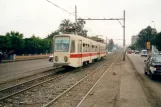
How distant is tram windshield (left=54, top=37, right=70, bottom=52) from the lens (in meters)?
21.4

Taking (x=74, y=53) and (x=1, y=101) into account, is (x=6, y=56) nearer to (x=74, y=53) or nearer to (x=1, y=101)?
(x=74, y=53)

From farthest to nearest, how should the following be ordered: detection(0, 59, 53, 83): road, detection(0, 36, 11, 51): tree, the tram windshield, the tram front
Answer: detection(0, 36, 11, 51): tree
the tram windshield
the tram front
detection(0, 59, 53, 83): road

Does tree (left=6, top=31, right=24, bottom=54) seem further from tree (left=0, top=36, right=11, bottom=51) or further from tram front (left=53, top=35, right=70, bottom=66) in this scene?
tram front (left=53, top=35, right=70, bottom=66)

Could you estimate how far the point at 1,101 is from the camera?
9914 mm

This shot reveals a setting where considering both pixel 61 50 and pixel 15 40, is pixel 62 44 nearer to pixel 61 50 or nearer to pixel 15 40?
pixel 61 50

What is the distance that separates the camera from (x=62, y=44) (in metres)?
21.6

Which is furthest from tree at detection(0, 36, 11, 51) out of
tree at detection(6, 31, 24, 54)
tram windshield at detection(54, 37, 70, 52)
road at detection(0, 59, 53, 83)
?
tram windshield at detection(54, 37, 70, 52)

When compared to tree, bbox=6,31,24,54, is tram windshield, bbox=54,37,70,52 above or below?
below

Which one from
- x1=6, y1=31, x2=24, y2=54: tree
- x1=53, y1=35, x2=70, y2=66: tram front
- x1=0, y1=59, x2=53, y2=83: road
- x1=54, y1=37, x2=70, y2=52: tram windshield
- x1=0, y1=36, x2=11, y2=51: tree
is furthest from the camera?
x1=6, y1=31, x2=24, y2=54: tree

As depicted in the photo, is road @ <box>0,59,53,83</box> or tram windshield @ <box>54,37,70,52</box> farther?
tram windshield @ <box>54,37,70,52</box>

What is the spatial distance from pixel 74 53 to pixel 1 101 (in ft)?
40.7

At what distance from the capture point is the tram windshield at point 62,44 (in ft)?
70.2

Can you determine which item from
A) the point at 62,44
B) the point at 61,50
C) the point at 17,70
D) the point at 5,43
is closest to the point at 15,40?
the point at 5,43

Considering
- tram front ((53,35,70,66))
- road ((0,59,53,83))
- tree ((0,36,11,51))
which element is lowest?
road ((0,59,53,83))
